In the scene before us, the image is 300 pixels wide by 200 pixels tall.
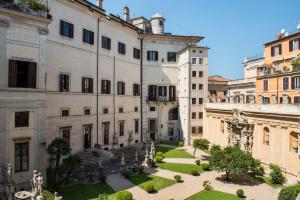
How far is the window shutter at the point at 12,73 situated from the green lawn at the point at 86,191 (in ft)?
29.3

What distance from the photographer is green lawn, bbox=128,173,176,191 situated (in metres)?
23.9

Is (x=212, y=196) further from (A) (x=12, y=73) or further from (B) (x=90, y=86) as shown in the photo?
(B) (x=90, y=86)

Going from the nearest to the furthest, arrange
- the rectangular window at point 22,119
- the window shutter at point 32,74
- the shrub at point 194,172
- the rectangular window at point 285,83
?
1. the rectangular window at point 22,119
2. the window shutter at point 32,74
3. the shrub at point 194,172
4. the rectangular window at point 285,83

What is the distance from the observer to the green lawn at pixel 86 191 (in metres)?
20.5

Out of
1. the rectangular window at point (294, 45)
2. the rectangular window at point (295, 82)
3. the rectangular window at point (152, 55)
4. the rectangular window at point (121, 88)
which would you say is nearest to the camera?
the rectangular window at point (295, 82)

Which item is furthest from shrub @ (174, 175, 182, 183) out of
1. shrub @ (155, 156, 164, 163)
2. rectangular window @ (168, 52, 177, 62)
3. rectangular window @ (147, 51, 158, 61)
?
rectangular window @ (168, 52, 177, 62)

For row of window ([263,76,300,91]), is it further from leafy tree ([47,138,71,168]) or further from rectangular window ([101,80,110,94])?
leafy tree ([47,138,71,168])

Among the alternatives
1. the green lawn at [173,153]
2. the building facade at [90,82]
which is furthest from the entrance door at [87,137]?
the green lawn at [173,153]

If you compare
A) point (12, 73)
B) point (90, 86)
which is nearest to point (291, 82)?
point (90, 86)

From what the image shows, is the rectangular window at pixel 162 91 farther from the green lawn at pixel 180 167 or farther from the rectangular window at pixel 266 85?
the green lawn at pixel 180 167

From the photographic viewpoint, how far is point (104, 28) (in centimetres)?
3581

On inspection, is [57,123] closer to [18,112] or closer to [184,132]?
[18,112]

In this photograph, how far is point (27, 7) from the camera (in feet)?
65.1

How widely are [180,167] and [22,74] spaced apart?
18608 mm
